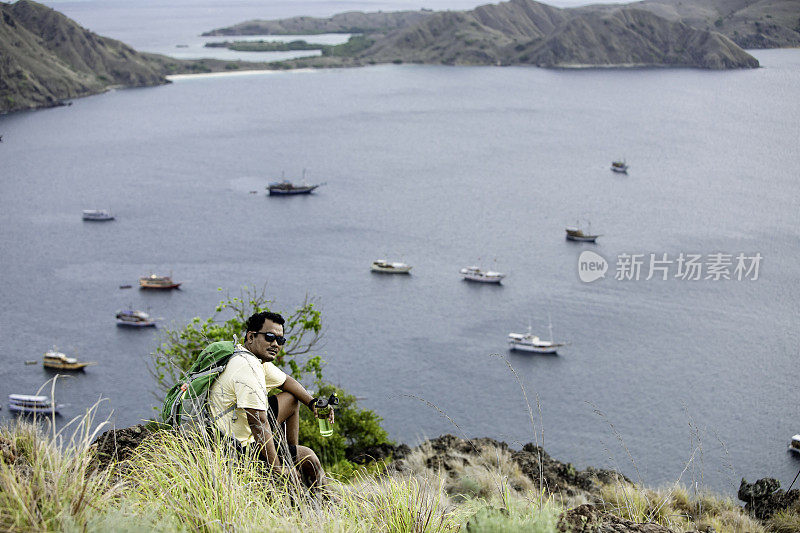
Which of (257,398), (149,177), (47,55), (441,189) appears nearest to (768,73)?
(441,189)

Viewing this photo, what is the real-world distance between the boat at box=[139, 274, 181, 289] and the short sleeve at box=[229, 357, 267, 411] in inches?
2313

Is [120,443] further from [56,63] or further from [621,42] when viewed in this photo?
[621,42]

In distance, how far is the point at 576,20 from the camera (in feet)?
640

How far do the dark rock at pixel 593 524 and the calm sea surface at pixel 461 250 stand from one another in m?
0.63

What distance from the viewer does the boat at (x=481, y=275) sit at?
63281 millimetres

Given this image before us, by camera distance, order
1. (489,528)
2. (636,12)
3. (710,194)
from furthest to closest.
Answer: (636,12) < (710,194) < (489,528)

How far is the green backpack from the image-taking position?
6555mm

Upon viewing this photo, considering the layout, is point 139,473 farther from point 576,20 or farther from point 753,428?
point 576,20

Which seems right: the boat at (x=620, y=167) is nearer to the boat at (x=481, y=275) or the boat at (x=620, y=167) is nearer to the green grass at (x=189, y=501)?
the boat at (x=481, y=275)

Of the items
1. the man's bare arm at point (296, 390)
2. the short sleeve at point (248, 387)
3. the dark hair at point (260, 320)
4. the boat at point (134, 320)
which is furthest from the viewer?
the boat at point (134, 320)

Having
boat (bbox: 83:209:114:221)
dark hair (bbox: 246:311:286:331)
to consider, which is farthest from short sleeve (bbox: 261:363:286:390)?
boat (bbox: 83:209:114:221)

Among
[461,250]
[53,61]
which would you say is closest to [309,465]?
[461,250]

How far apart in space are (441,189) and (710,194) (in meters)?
31.1

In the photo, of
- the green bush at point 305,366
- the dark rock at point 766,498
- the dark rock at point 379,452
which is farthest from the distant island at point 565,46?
the dark rock at point 766,498
